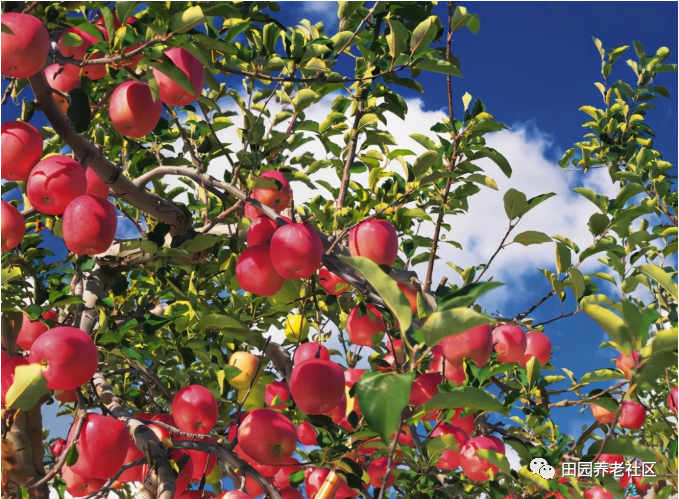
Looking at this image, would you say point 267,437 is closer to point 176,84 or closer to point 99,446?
point 99,446

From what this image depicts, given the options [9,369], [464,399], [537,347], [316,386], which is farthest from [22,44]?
[537,347]

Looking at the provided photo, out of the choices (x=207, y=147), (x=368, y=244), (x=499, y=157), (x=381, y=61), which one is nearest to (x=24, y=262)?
(x=207, y=147)

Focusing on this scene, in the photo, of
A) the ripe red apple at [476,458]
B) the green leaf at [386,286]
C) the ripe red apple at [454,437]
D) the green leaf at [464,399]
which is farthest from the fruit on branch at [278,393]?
the green leaf at [386,286]

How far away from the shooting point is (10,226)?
193 centimetres

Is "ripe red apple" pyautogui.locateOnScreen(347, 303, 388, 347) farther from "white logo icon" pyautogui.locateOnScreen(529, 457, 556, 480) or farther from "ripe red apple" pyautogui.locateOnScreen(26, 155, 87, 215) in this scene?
"ripe red apple" pyautogui.locateOnScreen(26, 155, 87, 215)

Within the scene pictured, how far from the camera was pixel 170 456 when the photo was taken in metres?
2.04

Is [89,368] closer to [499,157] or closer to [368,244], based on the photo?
[368,244]

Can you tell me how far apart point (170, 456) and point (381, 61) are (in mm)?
1365

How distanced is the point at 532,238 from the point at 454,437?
0.73 meters

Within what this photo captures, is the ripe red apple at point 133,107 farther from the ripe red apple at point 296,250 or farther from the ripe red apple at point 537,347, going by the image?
the ripe red apple at point 537,347

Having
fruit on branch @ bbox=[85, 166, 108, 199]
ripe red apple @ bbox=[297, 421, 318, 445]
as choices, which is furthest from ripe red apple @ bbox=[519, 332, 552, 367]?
fruit on branch @ bbox=[85, 166, 108, 199]

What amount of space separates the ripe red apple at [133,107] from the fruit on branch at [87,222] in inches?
9.1

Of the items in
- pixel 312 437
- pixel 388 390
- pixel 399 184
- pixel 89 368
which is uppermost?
pixel 399 184

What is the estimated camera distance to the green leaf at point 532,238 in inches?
88.5
